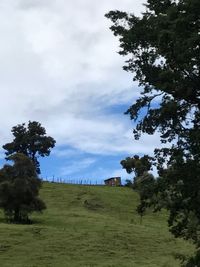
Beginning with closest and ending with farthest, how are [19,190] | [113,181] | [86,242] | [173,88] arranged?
[173,88]
[86,242]
[19,190]
[113,181]

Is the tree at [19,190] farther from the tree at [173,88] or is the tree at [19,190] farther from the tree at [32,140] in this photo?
the tree at [32,140]

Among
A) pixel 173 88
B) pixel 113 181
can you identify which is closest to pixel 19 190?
pixel 173 88

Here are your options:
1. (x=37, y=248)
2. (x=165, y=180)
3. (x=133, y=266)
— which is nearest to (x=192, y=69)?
(x=165, y=180)

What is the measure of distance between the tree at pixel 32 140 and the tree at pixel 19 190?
7115cm

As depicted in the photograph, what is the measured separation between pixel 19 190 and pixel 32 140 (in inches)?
2945

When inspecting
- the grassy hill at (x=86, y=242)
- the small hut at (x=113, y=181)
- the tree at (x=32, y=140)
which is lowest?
the grassy hill at (x=86, y=242)

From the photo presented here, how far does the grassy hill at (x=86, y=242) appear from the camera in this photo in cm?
4119

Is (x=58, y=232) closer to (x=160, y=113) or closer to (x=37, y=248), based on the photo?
(x=37, y=248)

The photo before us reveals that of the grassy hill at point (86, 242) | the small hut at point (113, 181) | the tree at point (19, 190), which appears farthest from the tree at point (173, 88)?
the small hut at point (113, 181)

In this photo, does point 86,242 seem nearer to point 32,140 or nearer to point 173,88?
point 173,88

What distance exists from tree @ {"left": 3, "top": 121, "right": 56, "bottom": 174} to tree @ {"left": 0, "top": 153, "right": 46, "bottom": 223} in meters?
71.1

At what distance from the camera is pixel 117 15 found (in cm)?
3200

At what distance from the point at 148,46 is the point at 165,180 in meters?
7.75

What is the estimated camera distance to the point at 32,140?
138500mm
